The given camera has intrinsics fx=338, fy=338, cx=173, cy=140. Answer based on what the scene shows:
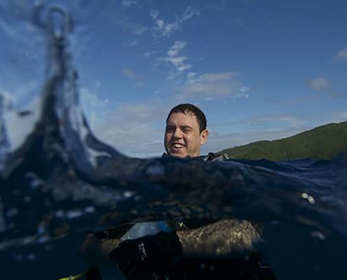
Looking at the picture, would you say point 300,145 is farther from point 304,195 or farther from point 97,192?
point 97,192

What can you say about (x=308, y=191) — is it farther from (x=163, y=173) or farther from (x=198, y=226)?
(x=163, y=173)

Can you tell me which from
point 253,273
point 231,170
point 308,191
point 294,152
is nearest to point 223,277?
point 253,273

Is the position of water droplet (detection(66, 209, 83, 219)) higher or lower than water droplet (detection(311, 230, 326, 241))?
higher

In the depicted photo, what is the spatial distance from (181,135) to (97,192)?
1.94 metres

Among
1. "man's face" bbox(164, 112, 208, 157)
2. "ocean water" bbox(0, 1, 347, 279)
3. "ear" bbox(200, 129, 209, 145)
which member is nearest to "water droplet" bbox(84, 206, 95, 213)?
"ocean water" bbox(0, 1, 347, 279)

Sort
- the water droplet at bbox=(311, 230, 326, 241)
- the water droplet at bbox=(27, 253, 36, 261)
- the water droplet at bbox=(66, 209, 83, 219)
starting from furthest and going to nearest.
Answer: the water droplet at bbox=(27, 253, 36, 261) < the water droplet at bbox=(311, 230, 326, 241) < the water droplet at bbox=(66, 209, 83, 219)

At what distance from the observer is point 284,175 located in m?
7.23

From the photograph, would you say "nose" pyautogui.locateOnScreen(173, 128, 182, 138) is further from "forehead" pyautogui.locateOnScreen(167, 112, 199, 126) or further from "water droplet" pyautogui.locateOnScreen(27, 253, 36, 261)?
"water droplet" pyautogui.locateOnScreen(27, 253, 36, 261)

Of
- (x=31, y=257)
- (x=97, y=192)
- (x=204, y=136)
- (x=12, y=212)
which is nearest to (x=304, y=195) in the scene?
(x=204, y=136)

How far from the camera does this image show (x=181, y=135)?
6555 millimetres

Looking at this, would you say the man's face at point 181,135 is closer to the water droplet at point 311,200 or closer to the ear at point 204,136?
the ear at point 204,136

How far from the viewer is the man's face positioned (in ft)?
21.5

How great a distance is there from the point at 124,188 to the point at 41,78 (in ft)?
8.30

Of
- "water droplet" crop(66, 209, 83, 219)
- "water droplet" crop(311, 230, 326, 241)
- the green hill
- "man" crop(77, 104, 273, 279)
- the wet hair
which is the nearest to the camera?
"man" crop(77, 104, 273, 279)
